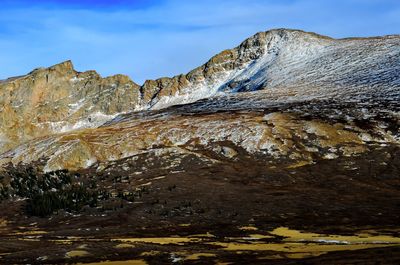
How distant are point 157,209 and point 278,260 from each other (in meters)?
80.5

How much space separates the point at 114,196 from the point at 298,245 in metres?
90.2

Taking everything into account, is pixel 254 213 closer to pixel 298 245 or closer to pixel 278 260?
pixel 298 245

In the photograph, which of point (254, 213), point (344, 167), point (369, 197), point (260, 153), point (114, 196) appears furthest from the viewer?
point (260, 153)

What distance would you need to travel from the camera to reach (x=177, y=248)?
287 feet

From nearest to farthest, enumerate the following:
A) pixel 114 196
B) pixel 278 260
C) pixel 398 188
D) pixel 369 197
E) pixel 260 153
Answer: pixel 278 260, pixel 369 197, pixel 398 188, pixel 114 196, pixel 260 153

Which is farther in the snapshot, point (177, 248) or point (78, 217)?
point (78, 217)

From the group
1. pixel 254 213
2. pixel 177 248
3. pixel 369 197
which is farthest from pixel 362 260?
pixel 369 197

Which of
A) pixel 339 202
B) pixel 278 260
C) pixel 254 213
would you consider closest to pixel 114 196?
pixel 254 213

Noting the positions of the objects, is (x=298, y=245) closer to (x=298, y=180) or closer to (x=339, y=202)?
(x=339, y=202)

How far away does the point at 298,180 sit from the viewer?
168m

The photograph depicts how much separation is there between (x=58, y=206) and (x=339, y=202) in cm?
8511

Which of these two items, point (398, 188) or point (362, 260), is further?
point (398, 188)

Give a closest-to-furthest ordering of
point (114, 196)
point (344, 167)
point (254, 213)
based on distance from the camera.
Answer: point (254, 213)
point (114, 196)
point (344, 167)

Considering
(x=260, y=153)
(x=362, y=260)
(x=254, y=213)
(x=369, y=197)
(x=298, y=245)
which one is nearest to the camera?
(x=362, y=260)
